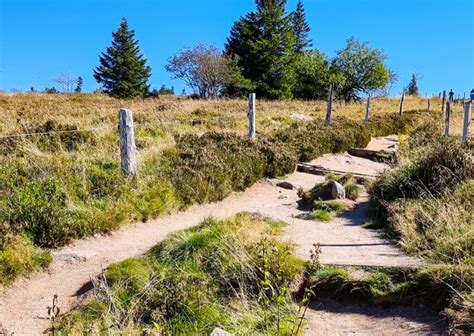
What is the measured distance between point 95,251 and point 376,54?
1828 inches

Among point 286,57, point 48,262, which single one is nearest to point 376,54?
point 286,57

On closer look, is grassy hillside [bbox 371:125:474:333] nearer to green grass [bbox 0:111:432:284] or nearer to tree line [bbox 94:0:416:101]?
green grass [bbox 0:111:432:284]

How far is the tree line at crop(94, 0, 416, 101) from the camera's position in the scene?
44594 mm

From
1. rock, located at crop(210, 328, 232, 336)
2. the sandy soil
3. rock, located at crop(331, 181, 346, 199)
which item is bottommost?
the sandy soil

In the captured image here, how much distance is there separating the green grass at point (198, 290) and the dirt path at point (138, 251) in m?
0.56

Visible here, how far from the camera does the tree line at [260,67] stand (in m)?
44.6

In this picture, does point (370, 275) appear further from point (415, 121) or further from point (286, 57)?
point (286, 57)

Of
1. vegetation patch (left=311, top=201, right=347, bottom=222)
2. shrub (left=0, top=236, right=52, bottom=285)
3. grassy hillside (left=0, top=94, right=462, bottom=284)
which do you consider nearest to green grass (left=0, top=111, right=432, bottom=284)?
grassy hillside (left=0, top=94, right=462, bottom=284)

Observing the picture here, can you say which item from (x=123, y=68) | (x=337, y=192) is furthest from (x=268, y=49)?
(x=337, y=192)

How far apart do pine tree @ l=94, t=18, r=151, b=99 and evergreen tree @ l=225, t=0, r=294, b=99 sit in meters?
10.2

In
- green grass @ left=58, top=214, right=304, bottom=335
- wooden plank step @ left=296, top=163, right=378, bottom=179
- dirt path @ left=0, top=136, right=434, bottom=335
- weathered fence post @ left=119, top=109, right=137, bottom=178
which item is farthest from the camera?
wooden plank step @ left=296, top=163, right=378, bottom=179

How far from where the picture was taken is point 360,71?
48219 millimetres

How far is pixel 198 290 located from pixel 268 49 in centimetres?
4153

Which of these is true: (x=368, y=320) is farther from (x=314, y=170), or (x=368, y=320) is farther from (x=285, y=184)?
(x=314, y=170)
